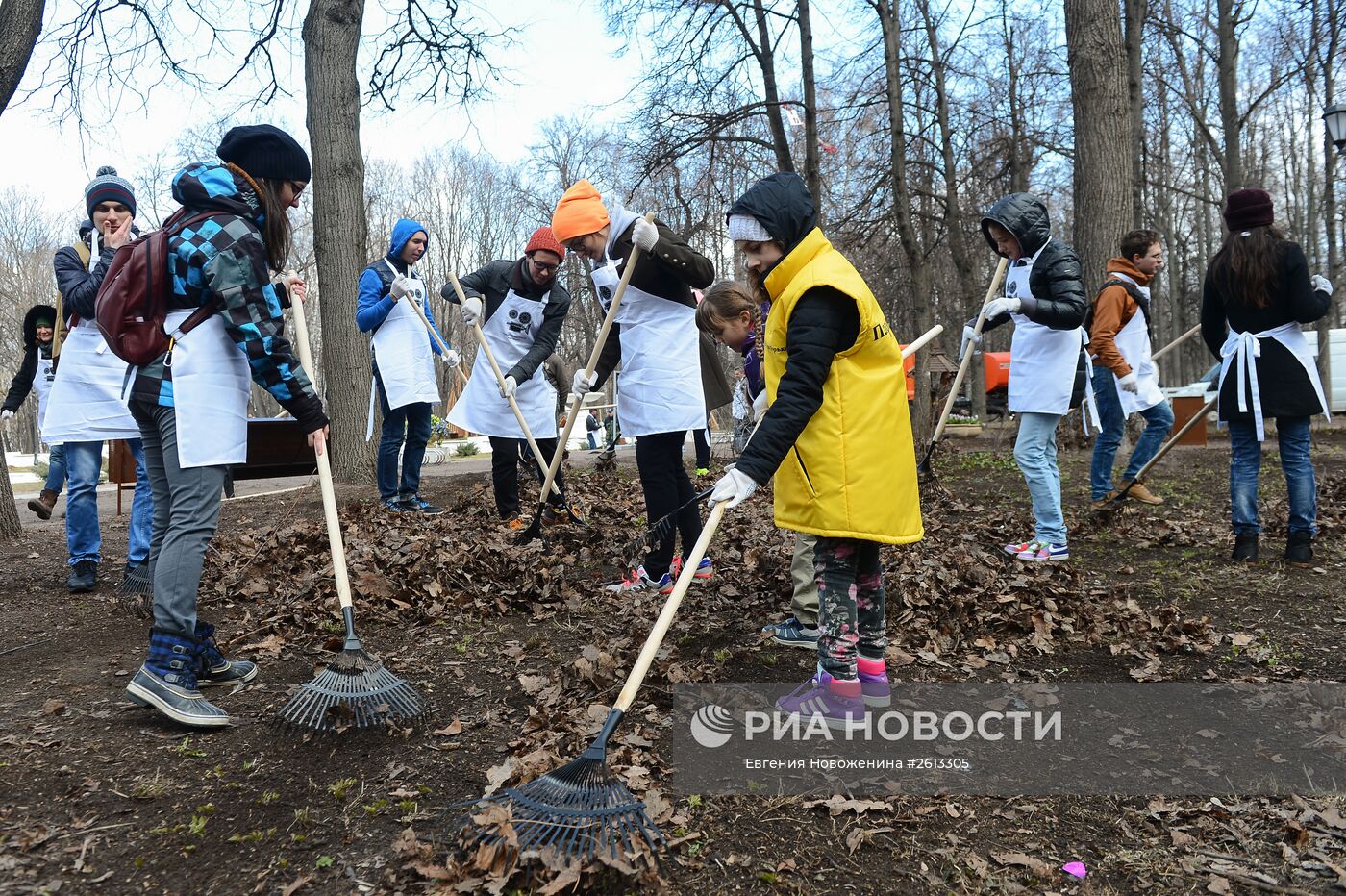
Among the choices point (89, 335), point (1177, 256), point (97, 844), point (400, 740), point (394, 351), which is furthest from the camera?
point (1177, 256)

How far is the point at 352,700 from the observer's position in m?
3.11

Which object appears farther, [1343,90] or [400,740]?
[1343,90]

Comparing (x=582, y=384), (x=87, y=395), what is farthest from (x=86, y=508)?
(x=582, y=384)

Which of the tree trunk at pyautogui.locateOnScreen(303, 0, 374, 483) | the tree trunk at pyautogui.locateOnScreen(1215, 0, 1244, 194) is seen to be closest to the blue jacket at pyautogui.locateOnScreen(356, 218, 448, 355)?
the tree trunk at pyautogui.locateOnScreen(303, 0, 374, 483)

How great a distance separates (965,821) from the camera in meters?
2.61

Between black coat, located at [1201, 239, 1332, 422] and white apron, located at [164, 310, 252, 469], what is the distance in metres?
5.00

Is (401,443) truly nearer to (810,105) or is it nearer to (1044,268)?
(1044,268)

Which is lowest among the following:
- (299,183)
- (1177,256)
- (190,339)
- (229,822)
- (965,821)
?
(965,821)

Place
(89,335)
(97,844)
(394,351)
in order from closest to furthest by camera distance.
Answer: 1. (97,844)
2. (89,335)
3. (394,351)

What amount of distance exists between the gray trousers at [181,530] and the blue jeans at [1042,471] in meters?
4.14

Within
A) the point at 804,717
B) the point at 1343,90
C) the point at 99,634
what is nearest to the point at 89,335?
the point at 99,634

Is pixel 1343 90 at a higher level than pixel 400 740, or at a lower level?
higher

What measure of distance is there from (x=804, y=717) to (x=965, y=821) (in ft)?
2.29

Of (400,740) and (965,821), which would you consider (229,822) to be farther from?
(965,821)
